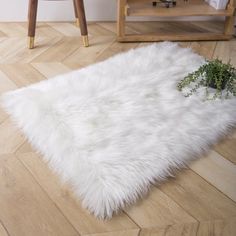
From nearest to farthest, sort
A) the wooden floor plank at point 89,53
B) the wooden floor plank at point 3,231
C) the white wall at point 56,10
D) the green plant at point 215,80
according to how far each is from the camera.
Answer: the wooden floor plank at point 3,231 < the green plant at point 215,80 < the wooden floor plank at point 89,53 < the white wall at point 56,10

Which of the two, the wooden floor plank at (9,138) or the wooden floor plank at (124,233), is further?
the wooden floor plank at (9,138)

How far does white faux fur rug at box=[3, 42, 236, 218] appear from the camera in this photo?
1.02 meters

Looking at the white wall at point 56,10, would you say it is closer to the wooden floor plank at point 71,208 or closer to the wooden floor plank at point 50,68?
the wooden floor plank at point 50,68

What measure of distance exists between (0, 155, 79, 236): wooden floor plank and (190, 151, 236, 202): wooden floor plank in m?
0.43

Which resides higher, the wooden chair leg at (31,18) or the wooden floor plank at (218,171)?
the wooden chair leg at (31,18)

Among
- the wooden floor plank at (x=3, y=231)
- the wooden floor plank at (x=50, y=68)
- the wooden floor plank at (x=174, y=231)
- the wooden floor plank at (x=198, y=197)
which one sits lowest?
the wooden floor plank at (x=50, y=68)

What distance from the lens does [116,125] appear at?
124 cm

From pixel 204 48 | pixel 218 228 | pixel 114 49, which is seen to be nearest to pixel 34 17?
pixel 114 49

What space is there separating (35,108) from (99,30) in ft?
3.39

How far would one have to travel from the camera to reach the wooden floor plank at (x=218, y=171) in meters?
1.05

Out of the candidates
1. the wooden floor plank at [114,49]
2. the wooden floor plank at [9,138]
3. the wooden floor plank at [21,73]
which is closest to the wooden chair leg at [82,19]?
the wooden floor plank at [114,49]

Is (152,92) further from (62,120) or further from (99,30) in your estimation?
(99,30)

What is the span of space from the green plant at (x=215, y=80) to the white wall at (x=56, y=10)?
100 cm

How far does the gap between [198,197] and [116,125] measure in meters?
0.38
